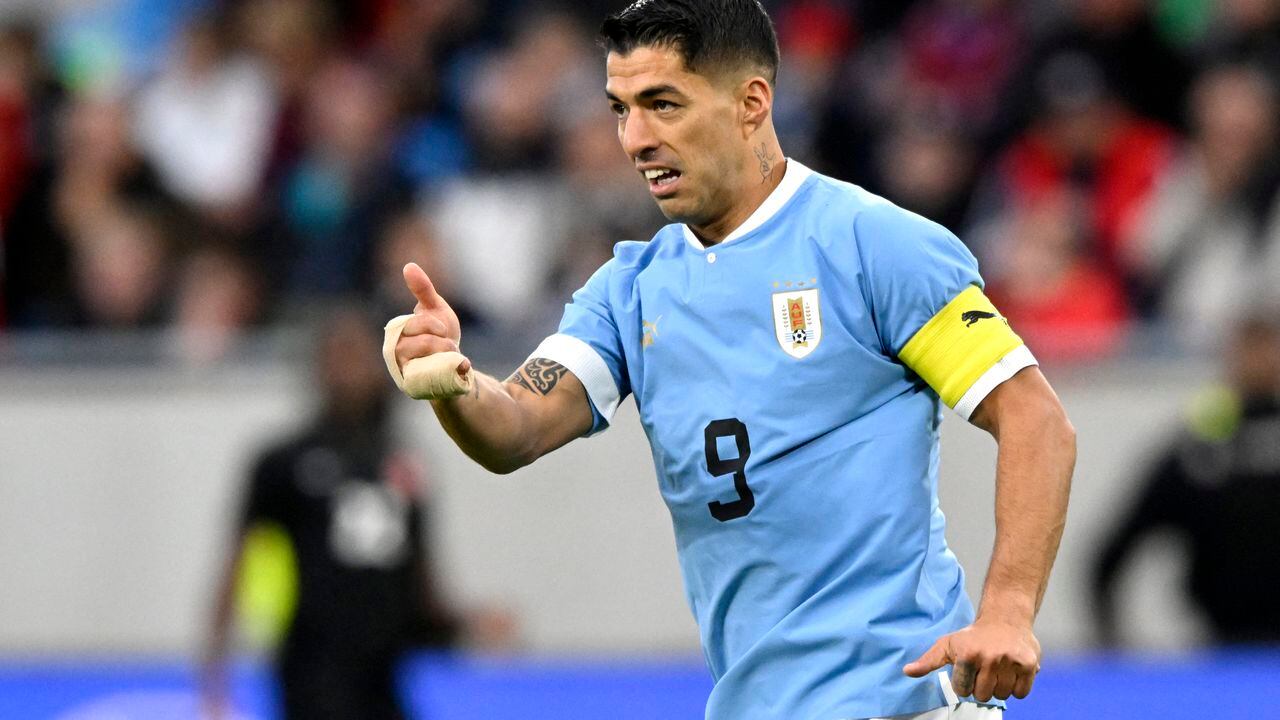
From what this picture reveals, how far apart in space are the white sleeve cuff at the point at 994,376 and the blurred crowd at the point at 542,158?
17.5 feet

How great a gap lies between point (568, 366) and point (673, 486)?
36 cm

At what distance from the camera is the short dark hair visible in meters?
4.19

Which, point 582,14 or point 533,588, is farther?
point 582,14

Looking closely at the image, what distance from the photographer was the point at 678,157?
420 cm

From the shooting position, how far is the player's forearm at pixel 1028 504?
383 cm

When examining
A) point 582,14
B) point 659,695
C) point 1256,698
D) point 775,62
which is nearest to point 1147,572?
point 1256,698

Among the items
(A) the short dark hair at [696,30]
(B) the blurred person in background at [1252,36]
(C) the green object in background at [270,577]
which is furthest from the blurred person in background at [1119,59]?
(A) the short dark hair at [696,30]

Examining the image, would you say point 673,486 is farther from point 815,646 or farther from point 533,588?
point 533,588

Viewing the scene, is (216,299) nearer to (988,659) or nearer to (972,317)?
(972,317)

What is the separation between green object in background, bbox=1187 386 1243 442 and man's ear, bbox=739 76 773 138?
488 cm

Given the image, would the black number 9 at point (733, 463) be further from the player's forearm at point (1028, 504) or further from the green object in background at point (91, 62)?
the green object in background at point (91, 62)

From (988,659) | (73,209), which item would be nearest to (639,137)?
(988,659)

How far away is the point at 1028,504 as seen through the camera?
390cm

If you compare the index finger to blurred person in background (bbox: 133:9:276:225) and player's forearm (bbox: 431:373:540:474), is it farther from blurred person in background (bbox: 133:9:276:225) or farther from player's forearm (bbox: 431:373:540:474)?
blurred person in background (bbox: 133:9:276:225)
